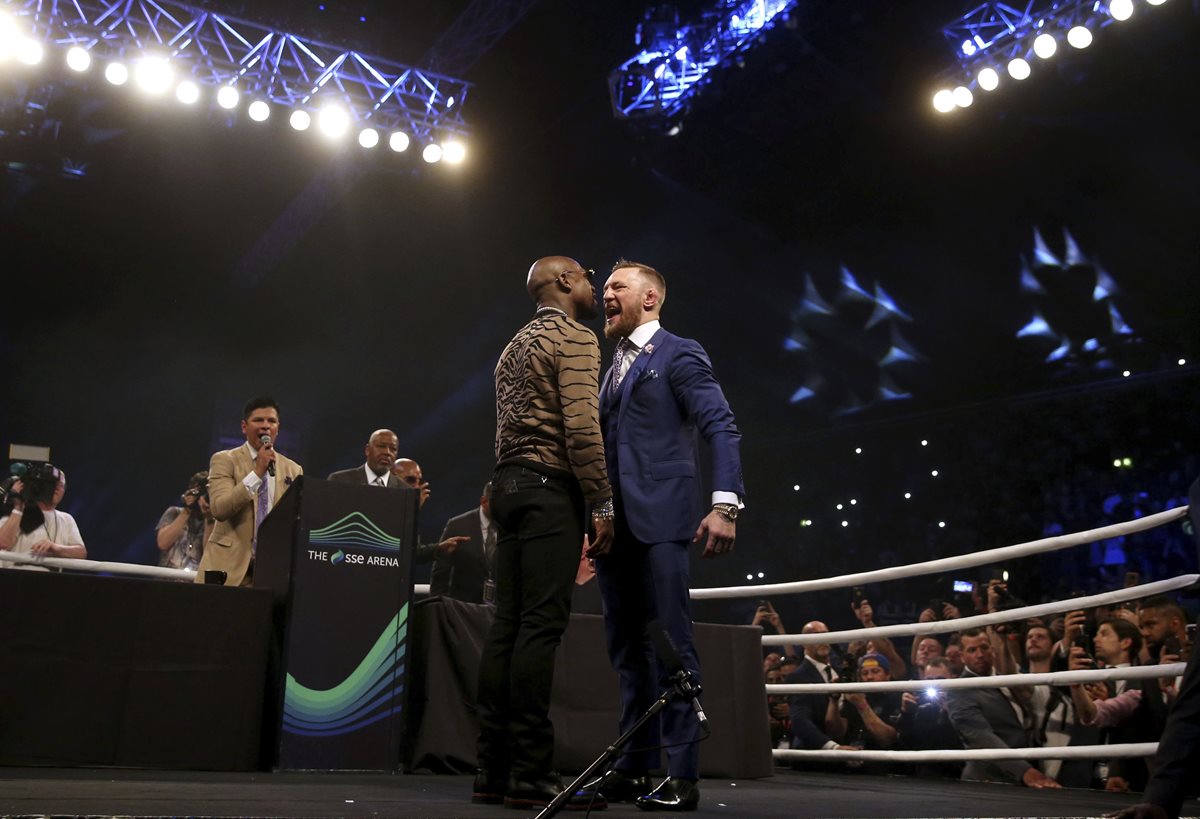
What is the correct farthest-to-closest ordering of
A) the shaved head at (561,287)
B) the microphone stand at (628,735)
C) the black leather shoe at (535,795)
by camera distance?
the shaved head at (561,287)
the black leather shoe at (535,795)
the microphone stand at (628,735)

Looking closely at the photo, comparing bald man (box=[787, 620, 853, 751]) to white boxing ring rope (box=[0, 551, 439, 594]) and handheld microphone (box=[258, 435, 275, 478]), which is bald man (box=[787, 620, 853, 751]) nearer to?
white boxing ring rope (box=[0, 551, 439, 594])

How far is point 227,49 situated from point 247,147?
55.3 inches

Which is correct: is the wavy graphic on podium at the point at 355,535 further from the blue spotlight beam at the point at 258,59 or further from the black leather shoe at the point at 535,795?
the blue spotlight beam at the point at 258,59

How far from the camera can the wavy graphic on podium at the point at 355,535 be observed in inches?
116

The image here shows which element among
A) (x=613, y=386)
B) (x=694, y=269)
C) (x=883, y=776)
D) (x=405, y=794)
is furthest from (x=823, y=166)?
(x=405, y=794)

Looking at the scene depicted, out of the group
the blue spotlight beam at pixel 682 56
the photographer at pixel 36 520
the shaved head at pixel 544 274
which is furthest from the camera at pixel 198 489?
the blue spotlight beam at pixel 682 56

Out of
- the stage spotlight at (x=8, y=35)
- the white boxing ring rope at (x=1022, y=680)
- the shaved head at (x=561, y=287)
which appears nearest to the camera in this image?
the shaved head at (x=561, y=287)

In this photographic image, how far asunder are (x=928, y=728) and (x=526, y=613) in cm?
A: 234

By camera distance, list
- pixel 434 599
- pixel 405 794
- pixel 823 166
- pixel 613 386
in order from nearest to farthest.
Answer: pixel 405 794
pixel 613 386
pixel 434 599
pixel 823 166

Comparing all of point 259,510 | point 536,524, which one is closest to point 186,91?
point 259,510

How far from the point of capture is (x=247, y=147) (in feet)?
27.6

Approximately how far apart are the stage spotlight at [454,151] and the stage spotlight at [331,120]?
34.5 inches

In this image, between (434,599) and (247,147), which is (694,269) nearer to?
(247,147)

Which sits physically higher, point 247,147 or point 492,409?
point 247,147
